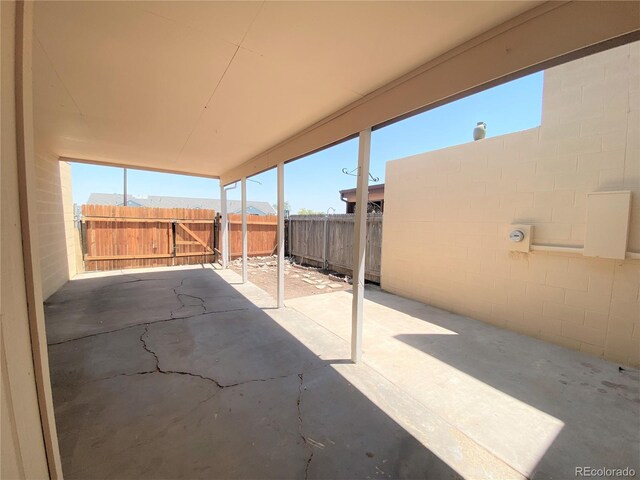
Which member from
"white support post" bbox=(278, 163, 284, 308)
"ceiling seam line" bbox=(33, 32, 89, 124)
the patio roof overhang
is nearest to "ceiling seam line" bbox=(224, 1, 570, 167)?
the patio roof overhang

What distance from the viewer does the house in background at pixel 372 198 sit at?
8.50 meters

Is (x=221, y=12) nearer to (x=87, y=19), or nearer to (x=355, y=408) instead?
(x=87, y=19)

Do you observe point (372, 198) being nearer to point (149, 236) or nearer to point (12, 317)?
point (149, 236)

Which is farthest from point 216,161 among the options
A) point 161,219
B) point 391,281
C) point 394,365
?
point 394,365

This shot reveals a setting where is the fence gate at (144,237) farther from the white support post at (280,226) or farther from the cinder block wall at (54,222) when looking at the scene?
the white support post at (280,226)

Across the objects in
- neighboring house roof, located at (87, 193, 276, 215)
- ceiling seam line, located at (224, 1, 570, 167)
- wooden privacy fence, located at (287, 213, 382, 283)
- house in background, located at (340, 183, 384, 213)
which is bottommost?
wooden privacy fence, located at (287, 213, 382, 283)

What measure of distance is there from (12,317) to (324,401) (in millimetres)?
A: 1988

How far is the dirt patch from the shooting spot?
562 centimetres

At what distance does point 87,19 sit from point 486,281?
495 centimetres

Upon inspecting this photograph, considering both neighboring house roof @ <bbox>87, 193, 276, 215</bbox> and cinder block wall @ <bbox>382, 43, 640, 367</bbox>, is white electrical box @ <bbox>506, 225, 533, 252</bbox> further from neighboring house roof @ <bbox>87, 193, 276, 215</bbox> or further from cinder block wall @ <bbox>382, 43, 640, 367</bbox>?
neighboring house roof @ <bbox>87, 193, 276, 215</bbox>

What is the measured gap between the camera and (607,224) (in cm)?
276

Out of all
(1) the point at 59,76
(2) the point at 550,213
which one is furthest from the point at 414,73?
(1) the point at 59,76

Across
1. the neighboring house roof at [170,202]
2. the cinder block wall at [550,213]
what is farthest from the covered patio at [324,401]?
the neighboring house roof at [170,202]

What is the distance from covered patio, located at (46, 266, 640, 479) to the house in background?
532cm
